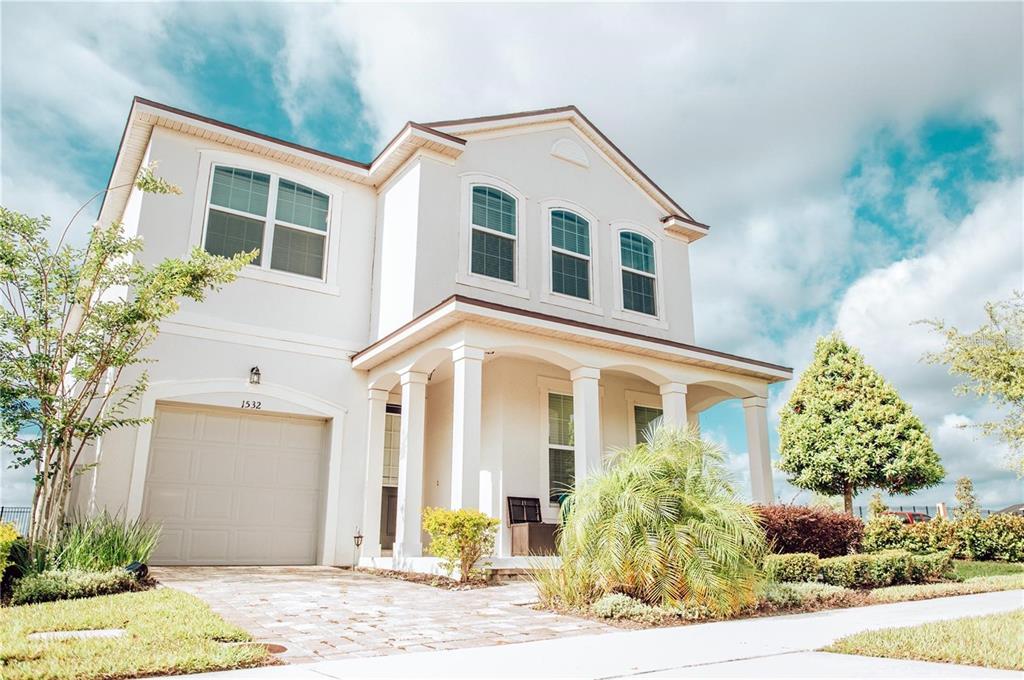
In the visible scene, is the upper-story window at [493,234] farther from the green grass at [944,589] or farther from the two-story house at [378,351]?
the green grass at [944,589]

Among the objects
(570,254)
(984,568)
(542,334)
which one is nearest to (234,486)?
(542,334)

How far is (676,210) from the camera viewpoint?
16.4 metres

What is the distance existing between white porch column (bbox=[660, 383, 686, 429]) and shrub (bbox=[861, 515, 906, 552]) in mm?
3736

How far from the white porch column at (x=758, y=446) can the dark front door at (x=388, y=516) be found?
274 inches

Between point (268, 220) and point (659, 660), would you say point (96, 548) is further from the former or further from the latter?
point (659, 660)

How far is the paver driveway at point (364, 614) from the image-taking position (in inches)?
198

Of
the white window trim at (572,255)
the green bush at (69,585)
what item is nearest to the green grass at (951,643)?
the green bush at (69,585)

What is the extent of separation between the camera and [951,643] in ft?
15.8

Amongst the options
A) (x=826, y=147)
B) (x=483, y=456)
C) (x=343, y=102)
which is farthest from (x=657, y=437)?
(x=343, y=102)

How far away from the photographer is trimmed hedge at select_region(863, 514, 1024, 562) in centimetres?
1251

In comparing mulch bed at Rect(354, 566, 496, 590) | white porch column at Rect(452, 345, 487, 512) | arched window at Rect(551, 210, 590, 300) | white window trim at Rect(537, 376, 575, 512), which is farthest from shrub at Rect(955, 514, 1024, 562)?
mulch bed at Rect(354, 566, 496, 590)

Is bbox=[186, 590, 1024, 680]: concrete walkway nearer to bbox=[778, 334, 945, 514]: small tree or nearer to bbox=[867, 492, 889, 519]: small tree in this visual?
bbox=[778, 334, 945, 514]: small tree

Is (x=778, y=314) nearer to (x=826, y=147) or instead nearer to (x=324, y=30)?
(x=826, y=147)

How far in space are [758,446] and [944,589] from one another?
15.8 ft
